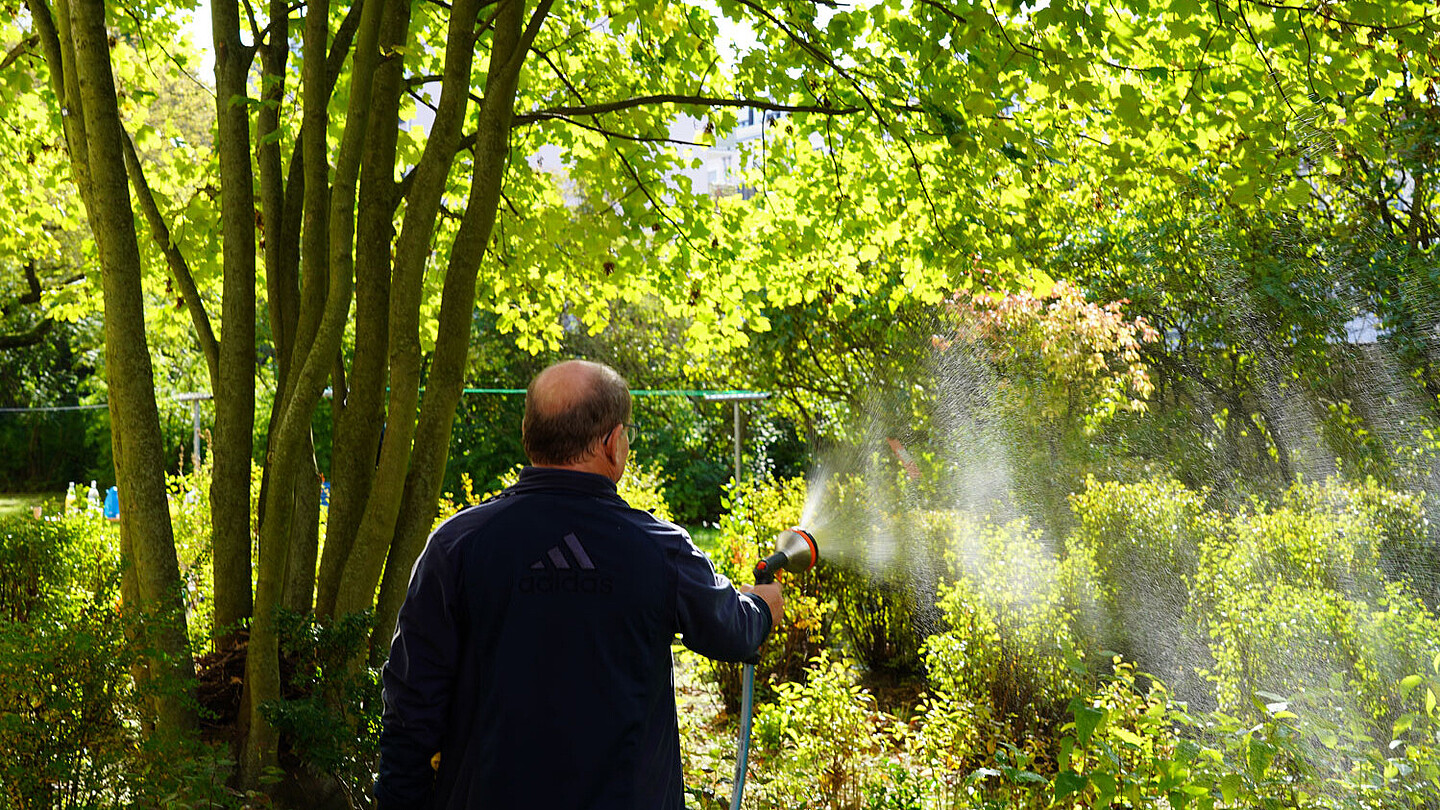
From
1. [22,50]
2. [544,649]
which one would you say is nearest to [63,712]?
[544,649]

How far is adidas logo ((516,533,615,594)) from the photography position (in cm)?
180

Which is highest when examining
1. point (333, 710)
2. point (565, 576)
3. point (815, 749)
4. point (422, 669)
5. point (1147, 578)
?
point (565, 576)

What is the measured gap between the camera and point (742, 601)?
2033mm

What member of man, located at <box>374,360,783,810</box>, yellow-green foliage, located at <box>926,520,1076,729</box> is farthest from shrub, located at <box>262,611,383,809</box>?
yellow-green foliage, located at <box>926,520,1076,729</box>

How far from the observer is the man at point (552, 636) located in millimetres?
1805

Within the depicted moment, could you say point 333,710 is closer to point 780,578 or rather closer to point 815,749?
point 815,749

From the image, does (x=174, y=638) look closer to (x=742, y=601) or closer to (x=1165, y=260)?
(x=742, y=601)

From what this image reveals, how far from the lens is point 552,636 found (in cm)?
180

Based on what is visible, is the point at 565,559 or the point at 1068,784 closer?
the point at 565,559

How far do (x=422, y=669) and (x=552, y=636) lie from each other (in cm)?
26

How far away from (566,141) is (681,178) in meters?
0.70

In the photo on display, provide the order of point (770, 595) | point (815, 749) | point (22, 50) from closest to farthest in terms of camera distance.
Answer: point (770, 595), point (815, 749), point (22, 50)

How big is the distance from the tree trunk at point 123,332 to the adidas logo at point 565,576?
246 cm

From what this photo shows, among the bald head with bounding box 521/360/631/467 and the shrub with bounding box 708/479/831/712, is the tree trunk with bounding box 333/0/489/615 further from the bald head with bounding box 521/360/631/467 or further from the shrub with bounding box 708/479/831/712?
the shrub with bounding box 708/479/831/712
